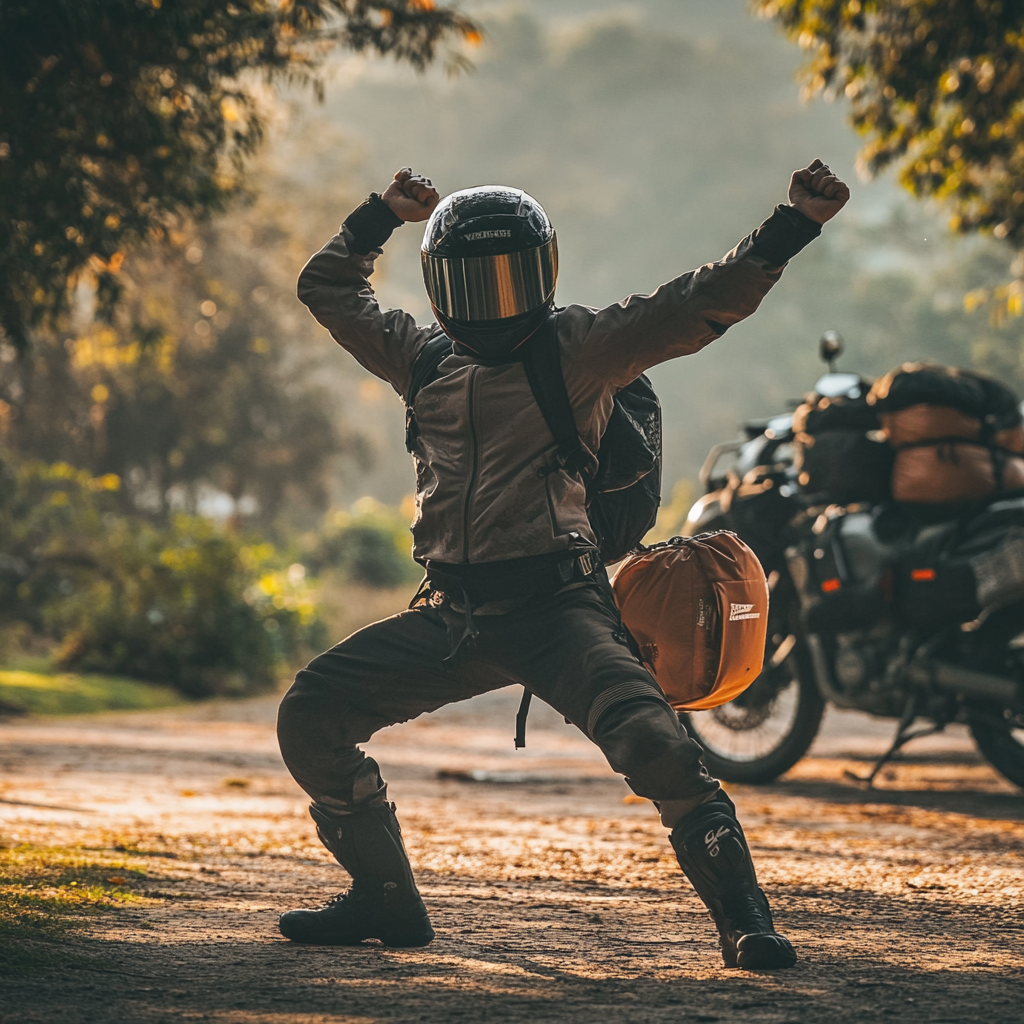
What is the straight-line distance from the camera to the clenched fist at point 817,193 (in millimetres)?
3488

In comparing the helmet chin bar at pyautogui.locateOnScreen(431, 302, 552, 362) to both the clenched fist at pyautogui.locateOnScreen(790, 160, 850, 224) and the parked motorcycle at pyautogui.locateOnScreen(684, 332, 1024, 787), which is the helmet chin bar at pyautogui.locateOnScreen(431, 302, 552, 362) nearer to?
the clenched fist at pyautogui.locateOnScreen(790, 160, 850, 224)

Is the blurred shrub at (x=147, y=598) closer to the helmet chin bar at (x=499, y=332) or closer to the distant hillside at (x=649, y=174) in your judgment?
the helmet chin bar at (x=499, y=332)

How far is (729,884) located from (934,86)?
361 inches

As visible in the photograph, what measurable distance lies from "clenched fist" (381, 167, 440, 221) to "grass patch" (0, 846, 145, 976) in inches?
85.5

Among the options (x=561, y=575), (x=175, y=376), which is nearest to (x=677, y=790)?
(x=561, y=575)

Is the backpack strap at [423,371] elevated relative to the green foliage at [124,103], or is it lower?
lower

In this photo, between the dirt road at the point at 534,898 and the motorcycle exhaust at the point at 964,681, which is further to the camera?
the motorcycle exhaust at the point at 964,681

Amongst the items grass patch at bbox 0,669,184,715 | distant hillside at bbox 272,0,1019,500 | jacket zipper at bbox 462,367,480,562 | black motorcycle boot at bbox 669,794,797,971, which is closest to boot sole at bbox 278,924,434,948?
black motorcycle boot at bbox 669,794,797,971

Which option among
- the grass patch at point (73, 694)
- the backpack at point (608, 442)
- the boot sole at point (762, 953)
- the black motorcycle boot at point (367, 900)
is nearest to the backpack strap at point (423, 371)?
the backpack at point (608, 442)

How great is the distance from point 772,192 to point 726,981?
222 ft

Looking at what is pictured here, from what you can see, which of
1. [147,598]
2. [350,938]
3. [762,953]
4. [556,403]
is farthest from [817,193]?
[147,598]

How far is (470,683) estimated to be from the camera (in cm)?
387

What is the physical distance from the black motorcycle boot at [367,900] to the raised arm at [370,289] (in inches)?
48.8

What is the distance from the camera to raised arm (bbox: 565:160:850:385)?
11.3 ft
